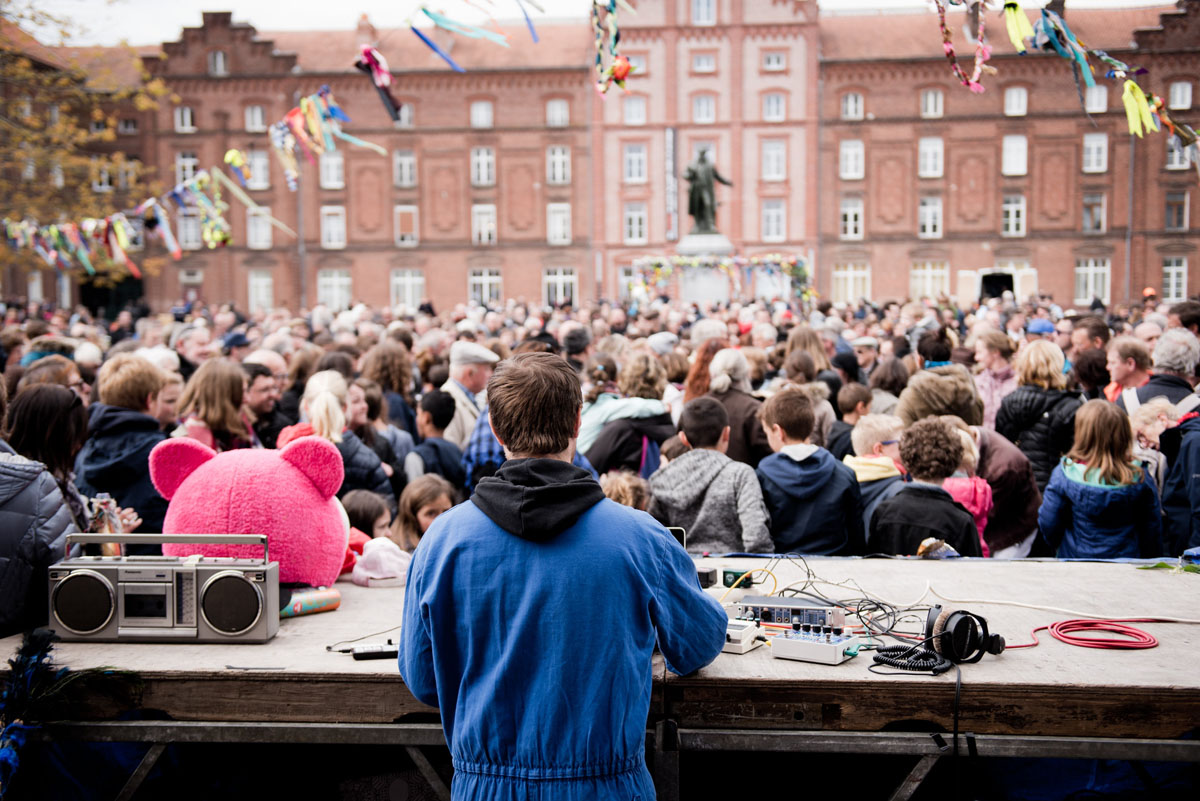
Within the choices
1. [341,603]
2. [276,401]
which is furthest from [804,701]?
[276,401]

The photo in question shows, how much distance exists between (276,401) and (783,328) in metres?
9.18

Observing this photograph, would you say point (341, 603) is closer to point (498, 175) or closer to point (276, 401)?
point (276, 401)

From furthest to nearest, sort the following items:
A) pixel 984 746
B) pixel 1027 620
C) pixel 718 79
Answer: pixel 718 79, pixel 1027 620, pixel 984 746

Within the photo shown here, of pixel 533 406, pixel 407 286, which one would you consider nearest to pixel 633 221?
pixel 407 286

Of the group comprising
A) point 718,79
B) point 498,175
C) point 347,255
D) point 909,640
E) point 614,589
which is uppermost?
point 718,79

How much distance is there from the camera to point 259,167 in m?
45.0

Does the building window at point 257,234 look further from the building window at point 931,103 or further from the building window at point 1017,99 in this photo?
the building window at point 1017,99

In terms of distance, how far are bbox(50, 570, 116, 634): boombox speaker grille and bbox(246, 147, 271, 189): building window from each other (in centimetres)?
4482

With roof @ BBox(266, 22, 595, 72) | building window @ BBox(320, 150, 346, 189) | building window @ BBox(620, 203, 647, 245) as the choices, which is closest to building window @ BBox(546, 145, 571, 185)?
building window @ BBox(620, 203, 647, 245)

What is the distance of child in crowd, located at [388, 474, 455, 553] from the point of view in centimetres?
513

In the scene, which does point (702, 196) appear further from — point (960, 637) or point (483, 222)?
point (960, 637)

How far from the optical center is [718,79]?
4506 cm

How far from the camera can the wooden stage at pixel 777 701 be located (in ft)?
9.35

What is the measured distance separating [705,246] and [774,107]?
1934 centimetres
